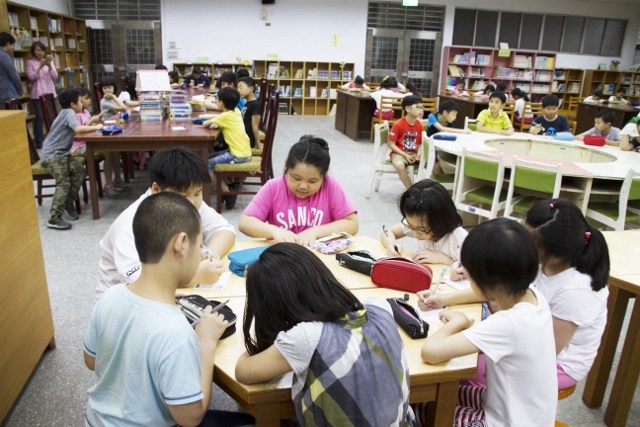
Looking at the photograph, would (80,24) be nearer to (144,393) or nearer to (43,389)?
(43,389)

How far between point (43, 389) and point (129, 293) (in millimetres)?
1358

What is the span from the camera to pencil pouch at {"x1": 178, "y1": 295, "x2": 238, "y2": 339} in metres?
1.36

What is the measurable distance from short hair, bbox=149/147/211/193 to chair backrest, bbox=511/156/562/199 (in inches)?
95.2

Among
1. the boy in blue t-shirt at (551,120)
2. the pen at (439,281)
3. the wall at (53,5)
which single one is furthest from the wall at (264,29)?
the pen at (439,281)

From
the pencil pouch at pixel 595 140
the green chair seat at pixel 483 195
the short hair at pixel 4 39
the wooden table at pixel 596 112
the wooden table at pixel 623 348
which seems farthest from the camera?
the wooden table at pixel 596 112

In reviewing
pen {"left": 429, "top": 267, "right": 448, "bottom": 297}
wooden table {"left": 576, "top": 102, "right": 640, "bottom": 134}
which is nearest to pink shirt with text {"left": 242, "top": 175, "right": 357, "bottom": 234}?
pen {"left": 429, "top": 267, "right": 448, "bottom": 297}

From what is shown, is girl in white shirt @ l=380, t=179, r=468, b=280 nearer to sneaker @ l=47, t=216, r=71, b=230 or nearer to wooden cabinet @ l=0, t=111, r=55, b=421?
wooden cabinet @ l=0, t=111, r=55, b=421

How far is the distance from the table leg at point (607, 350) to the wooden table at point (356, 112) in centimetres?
683

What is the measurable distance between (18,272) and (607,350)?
8.15 feet

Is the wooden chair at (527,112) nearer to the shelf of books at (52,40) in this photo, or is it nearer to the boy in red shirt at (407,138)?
the boy in red shirt at (407,138)

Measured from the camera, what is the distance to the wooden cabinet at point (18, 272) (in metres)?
1.89

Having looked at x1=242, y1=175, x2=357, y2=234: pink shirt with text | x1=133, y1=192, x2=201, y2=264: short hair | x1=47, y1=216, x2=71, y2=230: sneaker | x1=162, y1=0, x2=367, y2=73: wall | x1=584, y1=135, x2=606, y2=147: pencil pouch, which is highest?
x1=162, y1=0, x2=367, y2=73: wall

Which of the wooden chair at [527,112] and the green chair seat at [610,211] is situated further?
the wooden chair at [527,112]

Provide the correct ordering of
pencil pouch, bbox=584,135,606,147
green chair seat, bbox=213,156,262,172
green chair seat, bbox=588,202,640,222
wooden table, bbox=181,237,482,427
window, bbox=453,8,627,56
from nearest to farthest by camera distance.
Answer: wooden table, bbox=181,237,482,427
green chair seat, bbox=588,202,640,222
green chair seat, bbox=213,156,262,172
pencil pouch, bbox=584,135,606,147
window, bbox=453,8,627,56
